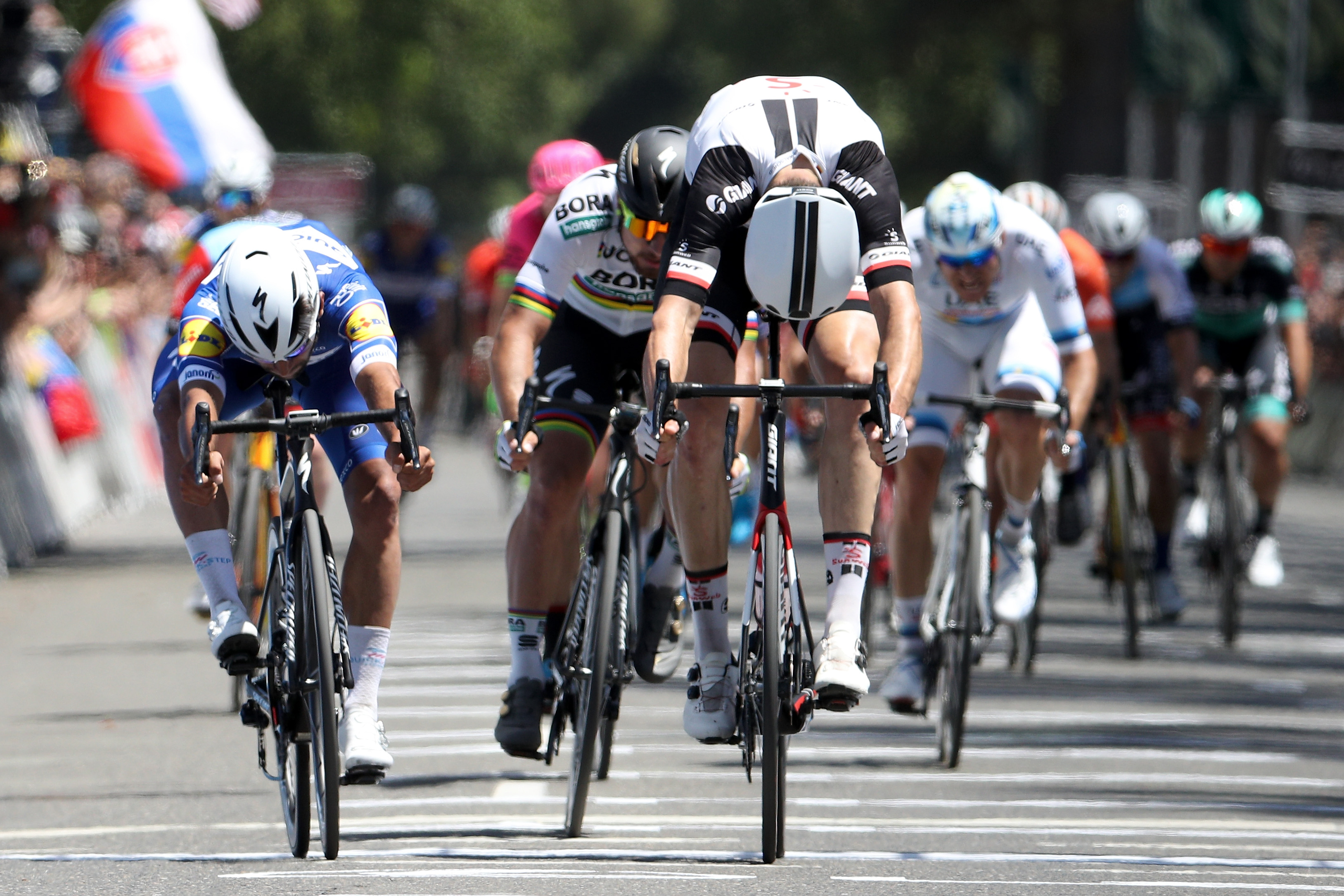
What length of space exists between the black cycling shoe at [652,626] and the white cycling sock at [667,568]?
0.02 metres

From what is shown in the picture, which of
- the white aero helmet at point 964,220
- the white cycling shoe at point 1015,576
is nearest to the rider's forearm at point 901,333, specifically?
the white aero helmet at point 964,220

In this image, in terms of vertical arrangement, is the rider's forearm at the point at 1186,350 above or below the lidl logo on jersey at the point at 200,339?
below

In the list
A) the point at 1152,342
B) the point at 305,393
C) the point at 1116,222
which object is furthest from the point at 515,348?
the point at 1152,342

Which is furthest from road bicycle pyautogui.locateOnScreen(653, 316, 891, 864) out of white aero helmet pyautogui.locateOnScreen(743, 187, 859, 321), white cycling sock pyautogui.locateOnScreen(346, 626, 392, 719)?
white cycling sock pyautogui.locateOnScreen(346, 626, 392, 719)

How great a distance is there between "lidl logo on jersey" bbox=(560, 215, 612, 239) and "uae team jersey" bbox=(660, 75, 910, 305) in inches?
43.8

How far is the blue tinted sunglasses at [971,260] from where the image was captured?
909 cm

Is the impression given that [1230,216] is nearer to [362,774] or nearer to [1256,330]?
[1256,330]

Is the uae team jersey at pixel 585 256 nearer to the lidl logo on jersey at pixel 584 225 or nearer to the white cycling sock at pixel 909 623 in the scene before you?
the lidl logo on jersey at pixel 584 225

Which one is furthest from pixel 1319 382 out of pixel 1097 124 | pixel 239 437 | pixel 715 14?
pixel 715 14

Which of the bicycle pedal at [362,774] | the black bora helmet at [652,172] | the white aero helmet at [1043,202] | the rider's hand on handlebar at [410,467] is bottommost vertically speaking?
the bicycle pedal at [362,774]

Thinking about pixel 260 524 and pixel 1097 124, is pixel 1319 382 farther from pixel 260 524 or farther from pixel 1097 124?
pixel 1097 124

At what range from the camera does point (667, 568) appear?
26.1 ft

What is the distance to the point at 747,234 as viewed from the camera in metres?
6.56

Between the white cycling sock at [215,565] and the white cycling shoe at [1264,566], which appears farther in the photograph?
the white cycling shoe at [1264,566]
